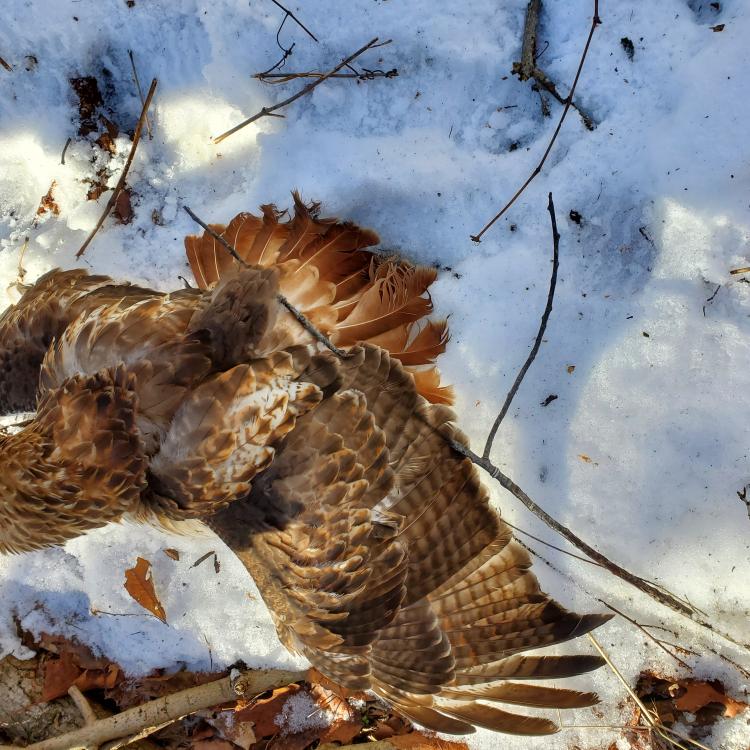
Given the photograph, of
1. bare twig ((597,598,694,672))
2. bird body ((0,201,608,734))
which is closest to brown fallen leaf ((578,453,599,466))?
bare twig ((597,598,694,672))

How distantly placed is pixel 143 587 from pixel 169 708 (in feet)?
1.82

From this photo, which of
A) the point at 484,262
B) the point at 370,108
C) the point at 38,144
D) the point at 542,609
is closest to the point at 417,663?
the point at 542,609

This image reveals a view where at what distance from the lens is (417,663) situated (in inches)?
80.4

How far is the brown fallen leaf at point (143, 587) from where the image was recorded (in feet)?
9.94

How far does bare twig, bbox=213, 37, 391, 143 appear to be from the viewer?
269 cm

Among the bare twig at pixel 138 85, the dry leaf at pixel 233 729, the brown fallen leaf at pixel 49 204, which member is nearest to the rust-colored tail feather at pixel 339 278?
the bare twig at pixel 138 85

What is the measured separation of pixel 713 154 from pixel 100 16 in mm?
2630

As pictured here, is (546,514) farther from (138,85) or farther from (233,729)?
(138,85)

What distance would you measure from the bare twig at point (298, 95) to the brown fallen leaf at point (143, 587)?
2011 millimetres

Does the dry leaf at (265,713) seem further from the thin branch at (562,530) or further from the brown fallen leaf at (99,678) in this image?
the thin branch at (562,530)

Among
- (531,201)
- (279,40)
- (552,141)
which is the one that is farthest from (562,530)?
(279,40)

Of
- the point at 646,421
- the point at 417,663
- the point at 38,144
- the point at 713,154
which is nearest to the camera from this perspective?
the point at 417,663

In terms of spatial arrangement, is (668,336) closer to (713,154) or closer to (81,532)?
(713,154)

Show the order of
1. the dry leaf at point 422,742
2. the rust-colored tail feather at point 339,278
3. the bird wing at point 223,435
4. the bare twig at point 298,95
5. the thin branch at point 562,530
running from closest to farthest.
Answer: the bird wing at point 223,435, the thin branch at point 562,530, the rust-colored tail feather at point 339,278, the bare twig at point 298,95, the dry leaf at point 422,742
